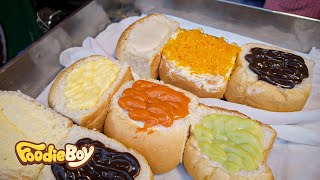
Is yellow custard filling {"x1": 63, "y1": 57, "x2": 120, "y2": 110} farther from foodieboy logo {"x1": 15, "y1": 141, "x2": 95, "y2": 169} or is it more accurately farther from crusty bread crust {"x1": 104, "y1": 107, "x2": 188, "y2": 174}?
foodieboy logo {"x1": 15, "y1": 141, "x2": 95, "y2": 169}

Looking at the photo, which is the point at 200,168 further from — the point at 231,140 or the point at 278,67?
the point at 278,67

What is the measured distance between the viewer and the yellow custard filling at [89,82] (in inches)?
82.4

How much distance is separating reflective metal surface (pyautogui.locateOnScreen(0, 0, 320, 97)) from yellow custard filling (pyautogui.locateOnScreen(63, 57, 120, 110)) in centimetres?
51

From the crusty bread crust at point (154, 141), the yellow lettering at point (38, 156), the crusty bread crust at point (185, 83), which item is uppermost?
the yellow lettering at point (38, 156)

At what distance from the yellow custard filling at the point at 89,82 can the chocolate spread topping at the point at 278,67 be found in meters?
1.20

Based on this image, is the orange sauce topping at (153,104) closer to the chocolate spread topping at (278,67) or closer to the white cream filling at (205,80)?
the white cream filling at (205,80)

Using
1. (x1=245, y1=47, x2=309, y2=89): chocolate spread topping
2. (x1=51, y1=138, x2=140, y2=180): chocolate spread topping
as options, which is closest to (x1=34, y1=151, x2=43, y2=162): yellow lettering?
(x1=51, y1=138, x2=140, y2=180): chocolate spread topping

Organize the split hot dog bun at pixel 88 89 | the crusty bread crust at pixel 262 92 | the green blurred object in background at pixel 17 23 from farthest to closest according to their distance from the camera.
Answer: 1. the green blurred object in background at pixel 17 23
2. the crusty bread crust at pixel 262 92
3. the split hot dog bun at pixel 88 89

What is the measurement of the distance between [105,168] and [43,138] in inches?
21.9

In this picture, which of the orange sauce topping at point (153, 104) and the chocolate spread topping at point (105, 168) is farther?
the orange sauce topping at point (153, 104)

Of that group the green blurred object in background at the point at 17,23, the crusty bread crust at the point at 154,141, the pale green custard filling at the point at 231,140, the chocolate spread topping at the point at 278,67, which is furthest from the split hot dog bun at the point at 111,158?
the green blurred object in background at the point at 17,23

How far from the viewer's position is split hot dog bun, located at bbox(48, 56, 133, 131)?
2.07 meters

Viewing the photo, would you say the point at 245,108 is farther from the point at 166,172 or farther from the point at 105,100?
the point at 105,100

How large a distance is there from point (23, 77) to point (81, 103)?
75 centimetres
